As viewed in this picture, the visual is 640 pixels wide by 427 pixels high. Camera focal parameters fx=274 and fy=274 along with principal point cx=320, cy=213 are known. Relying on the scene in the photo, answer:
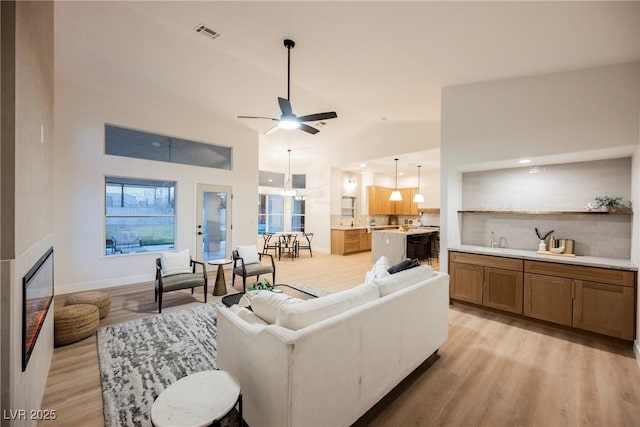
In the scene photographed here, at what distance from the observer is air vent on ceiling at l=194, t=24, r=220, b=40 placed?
3.08 meters

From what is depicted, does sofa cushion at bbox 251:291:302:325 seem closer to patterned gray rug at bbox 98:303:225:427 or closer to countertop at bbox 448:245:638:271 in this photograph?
patterned gray rug at bbox 98:303:225:427

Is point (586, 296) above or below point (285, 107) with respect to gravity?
below

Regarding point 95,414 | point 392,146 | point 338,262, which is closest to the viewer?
point 95,414

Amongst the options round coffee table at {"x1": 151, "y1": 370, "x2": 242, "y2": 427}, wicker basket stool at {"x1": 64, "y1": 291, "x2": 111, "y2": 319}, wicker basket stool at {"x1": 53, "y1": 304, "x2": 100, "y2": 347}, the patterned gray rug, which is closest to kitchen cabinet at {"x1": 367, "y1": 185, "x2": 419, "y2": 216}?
the patterned gray rug

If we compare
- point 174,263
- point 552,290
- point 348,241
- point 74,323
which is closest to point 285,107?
point 174,263

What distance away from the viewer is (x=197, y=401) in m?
1.40

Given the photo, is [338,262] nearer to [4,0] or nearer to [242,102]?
[242,102]

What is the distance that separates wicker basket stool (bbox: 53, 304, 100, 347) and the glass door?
2845 mm

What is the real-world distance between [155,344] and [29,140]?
219cm

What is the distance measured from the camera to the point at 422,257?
7816mm

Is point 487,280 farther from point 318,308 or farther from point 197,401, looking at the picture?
point 197,401

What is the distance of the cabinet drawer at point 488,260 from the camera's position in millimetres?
3557

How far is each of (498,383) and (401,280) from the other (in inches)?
45.5

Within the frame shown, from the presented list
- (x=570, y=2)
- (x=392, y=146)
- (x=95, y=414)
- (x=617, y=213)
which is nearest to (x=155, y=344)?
(x=95, y=414)
